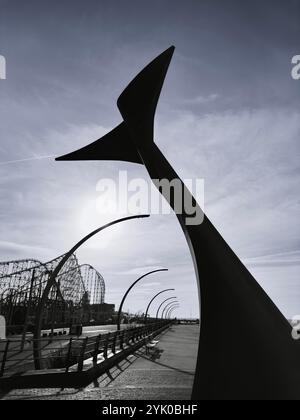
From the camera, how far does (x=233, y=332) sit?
501 cm

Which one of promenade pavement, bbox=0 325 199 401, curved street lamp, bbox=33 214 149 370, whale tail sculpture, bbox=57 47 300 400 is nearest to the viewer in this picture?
whale tail sculpture, bbox=57 47 300 400

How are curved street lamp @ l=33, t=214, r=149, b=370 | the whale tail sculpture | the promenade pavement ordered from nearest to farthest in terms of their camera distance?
the whale tail sculpture, the promenade pavement, curved street lamp @ l=33, t=214, r=149, b=370

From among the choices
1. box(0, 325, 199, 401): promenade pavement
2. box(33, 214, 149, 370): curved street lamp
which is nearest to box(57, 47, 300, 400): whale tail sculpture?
box(0, 325, 199, 401): promenade pavement

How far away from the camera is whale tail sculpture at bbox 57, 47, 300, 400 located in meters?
4.60

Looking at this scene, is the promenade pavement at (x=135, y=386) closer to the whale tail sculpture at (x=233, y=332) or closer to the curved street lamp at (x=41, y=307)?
the whale tail sculpture at (x=233, y=332)

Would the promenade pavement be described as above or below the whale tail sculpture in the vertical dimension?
below

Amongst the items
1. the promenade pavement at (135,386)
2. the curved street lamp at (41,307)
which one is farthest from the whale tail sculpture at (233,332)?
the curved street lamp at (41,307)

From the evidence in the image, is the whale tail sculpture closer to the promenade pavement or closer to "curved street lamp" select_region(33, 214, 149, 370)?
the promenade pavement

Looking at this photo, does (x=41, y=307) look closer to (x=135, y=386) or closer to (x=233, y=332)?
(x=135, y=386)

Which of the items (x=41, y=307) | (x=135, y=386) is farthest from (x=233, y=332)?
(x=41, y=307)

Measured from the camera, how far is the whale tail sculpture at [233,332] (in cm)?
460
